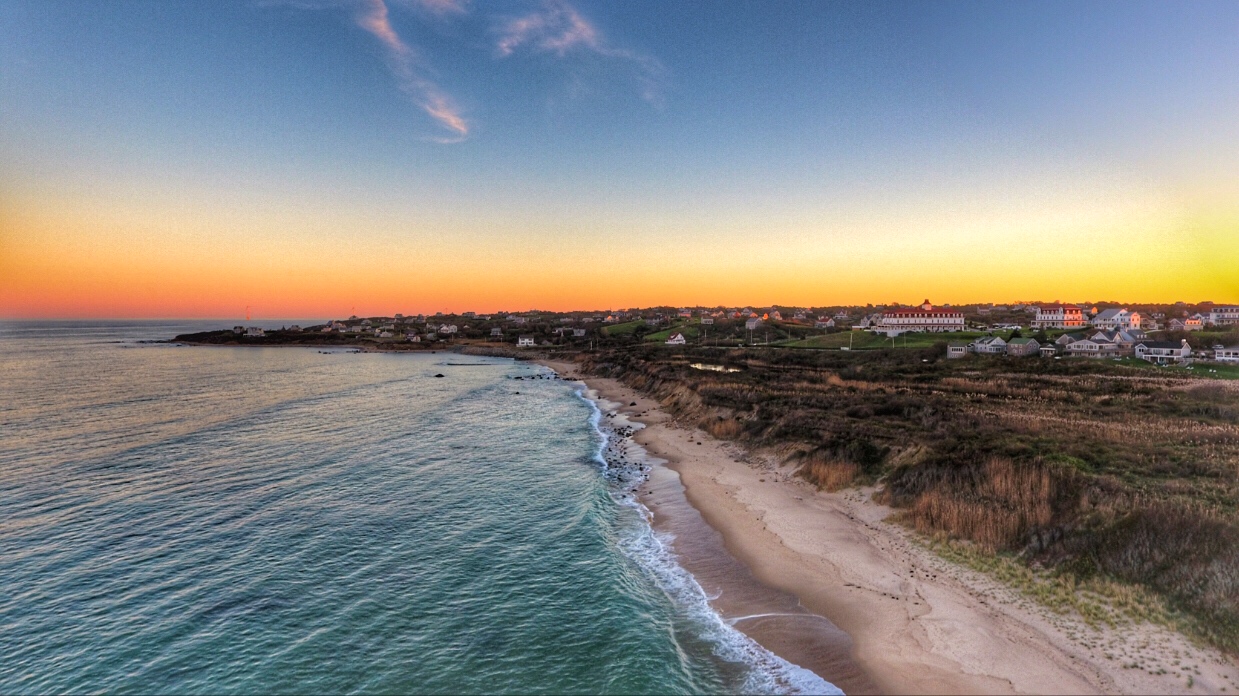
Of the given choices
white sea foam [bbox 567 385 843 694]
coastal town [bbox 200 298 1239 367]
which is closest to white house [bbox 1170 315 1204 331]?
coastal town [bbox 200 298 1239 367]

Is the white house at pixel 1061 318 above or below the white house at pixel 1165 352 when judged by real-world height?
above

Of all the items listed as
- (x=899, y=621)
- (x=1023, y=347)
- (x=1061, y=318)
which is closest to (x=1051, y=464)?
(x=899, y=621)

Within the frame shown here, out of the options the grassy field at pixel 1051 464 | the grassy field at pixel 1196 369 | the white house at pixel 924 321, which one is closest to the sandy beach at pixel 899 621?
the grassy field at pixel 1051 464

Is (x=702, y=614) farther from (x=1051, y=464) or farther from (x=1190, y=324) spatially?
(x=1190, y=324)

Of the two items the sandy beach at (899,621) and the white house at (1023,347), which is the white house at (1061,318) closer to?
the white house at (1023,347)

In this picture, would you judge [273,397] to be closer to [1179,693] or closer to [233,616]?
[233,616]

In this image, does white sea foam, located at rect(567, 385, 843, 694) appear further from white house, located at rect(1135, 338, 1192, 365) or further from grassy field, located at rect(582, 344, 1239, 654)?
white house, located at rect(1135, 338, 1192, 365)
